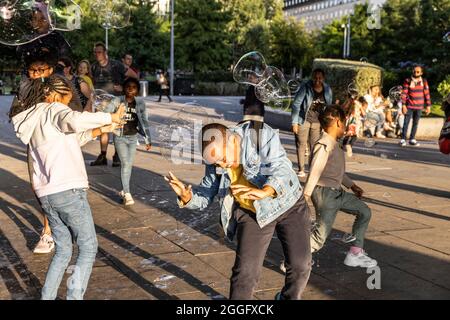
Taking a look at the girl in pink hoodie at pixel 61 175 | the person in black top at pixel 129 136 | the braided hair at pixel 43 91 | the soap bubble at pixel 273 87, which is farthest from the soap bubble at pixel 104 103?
the girl in pink hoodie at pixel 61 175

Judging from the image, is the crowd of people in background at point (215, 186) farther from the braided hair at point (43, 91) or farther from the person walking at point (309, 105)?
the person walking at point (309, 105)

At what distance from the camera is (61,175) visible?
3.87m

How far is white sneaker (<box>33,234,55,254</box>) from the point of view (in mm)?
5541

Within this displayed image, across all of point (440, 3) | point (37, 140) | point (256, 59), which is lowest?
point (37, 140)

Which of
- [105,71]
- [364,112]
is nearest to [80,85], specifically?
[105,71]

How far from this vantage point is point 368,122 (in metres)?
15.0

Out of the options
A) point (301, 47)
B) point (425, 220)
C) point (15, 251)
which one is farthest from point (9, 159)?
point (301, 47)

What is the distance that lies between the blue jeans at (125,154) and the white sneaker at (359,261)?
321 centimetres

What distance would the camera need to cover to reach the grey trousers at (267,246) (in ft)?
11.8

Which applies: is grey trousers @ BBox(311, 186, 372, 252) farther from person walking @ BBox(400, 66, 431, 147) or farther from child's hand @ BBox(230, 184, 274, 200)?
person walking @ BBox(400, 66, 431, 147)

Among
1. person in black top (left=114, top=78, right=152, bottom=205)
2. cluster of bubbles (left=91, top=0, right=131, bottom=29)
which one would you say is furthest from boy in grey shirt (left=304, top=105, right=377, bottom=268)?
cluster of bubbles (left=91, top=0, right=131, bottom=29)

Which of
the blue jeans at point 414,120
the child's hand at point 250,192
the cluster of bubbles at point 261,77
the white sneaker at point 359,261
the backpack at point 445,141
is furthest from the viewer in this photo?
the blue jeans at point 414,120
